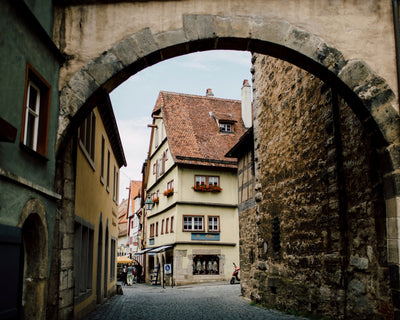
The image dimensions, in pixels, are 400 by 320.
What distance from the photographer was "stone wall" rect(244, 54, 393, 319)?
22.1 ft

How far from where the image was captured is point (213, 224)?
84.8ft

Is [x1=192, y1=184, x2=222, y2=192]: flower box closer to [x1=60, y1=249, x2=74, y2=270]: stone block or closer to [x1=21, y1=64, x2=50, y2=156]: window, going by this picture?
[x1=60, y1=249, x2=74, y2=270]: stone block

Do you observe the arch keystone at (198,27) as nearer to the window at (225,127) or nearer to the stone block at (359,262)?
the stone block at (359,262)

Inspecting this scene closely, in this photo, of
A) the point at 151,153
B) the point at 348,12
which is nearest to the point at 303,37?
the point at 348,12

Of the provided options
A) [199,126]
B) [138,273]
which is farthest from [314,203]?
[138,273]

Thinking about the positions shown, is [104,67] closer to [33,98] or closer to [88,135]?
[33,98]

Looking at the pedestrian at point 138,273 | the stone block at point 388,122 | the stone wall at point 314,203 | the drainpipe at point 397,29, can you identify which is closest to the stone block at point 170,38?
the stone block at point 388,122

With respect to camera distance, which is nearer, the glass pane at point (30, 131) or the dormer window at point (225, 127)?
the glass pane at point (30, 131)

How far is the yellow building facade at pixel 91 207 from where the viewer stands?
28.6ft

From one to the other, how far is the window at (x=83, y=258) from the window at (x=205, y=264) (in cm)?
1500

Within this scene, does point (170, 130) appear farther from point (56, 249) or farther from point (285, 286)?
point (56, 249)

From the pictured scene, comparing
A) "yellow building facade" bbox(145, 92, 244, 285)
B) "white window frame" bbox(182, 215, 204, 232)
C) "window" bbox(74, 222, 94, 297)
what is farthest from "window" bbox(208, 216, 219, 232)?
"window" bbox(74, 222, 94, 297)

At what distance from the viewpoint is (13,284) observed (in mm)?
4559

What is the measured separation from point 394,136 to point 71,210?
4.30m
